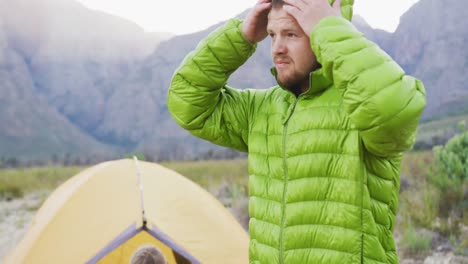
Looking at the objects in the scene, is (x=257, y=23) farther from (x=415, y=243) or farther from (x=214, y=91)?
(x=415, y=243)

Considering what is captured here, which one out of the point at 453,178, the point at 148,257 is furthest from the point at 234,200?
the point at 148,257

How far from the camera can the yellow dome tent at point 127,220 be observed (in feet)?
11.6

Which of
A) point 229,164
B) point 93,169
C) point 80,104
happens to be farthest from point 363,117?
point 80,104

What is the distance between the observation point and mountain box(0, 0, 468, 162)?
38.1 m

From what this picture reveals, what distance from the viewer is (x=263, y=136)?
187cm

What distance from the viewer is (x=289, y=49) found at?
175 cm

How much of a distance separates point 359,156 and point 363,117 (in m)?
0.14

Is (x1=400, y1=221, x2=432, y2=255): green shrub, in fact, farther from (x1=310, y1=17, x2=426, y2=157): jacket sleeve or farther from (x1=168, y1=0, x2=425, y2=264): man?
(x1=310, y1=17, x2=426, y2=157): jacket sleeve

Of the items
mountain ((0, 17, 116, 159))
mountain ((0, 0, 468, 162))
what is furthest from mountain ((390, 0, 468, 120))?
mountain ((0, 17, 116, 159))

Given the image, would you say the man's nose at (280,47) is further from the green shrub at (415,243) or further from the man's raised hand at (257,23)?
the green shrub at (415,243)

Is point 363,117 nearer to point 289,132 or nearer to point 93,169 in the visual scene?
point 289,132

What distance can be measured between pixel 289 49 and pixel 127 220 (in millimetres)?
2128

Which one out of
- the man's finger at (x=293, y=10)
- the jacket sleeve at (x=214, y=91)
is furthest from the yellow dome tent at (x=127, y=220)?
the man's finger at (x=293, y=10)

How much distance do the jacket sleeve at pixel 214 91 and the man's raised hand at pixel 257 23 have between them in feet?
0.08
